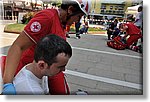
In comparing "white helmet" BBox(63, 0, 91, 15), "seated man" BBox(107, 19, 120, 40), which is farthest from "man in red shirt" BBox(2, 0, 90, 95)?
"seated man" BBox(107, 19, 120, 40)

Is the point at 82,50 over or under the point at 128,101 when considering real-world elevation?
over

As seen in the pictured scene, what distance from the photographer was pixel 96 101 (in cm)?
118

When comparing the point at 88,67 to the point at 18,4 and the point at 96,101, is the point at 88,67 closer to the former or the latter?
the point at 96,101

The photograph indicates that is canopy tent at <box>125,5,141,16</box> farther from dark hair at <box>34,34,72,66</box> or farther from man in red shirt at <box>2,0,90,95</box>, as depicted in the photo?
dark hair at <box>34,34,72,66</box>

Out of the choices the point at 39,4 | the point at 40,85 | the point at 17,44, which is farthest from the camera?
the point at 39,4

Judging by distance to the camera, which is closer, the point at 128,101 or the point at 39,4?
the point at 39,4

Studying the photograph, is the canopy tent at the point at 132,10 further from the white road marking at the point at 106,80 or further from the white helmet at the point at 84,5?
the white road marking at the point at 106,80

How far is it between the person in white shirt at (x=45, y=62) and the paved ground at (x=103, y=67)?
0.33 metres

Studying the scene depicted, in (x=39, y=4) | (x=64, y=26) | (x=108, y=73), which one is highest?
(x=39, y=4)

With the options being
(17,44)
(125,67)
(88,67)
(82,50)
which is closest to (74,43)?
(82,50)

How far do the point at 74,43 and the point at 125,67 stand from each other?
32 cm

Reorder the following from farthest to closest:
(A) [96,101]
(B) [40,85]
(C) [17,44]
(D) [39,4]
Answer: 1. (A) [96,101]
2. (D) [39,4]
3. (B) [40,85]
4. (C) [17,44]

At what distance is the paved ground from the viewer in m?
1.15

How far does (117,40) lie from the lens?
3.80 ft
